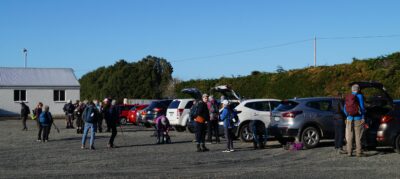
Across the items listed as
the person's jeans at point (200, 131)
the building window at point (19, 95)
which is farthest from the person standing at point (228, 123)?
the building window at point (19, 95)

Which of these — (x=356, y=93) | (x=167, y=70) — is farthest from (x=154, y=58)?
(x=356, y=93)

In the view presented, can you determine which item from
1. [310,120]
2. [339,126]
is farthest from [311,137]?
[339,126]

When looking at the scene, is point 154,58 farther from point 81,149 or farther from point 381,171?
point 381,171

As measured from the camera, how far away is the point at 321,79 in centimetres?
2905

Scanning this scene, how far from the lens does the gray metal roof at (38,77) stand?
54219 mm

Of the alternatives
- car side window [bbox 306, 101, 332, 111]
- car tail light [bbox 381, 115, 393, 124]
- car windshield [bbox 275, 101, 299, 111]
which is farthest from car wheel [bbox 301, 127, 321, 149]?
car tail light [bbox 381, 115, 393, 124]

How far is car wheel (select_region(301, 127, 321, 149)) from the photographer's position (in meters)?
17.3

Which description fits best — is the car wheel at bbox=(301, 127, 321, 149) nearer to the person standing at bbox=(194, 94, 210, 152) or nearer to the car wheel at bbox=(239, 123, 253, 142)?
the person standing at bbox=(194, 94, 210, 152)

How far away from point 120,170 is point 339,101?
6.39 meters

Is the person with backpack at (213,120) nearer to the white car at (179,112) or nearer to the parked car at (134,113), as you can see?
the white car at (179,112)

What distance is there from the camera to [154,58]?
89.2 metres

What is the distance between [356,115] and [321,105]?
2.98 metres

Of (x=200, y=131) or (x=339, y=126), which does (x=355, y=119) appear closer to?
(x=339, y=126)

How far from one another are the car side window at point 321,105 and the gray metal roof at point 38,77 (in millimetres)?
40350
